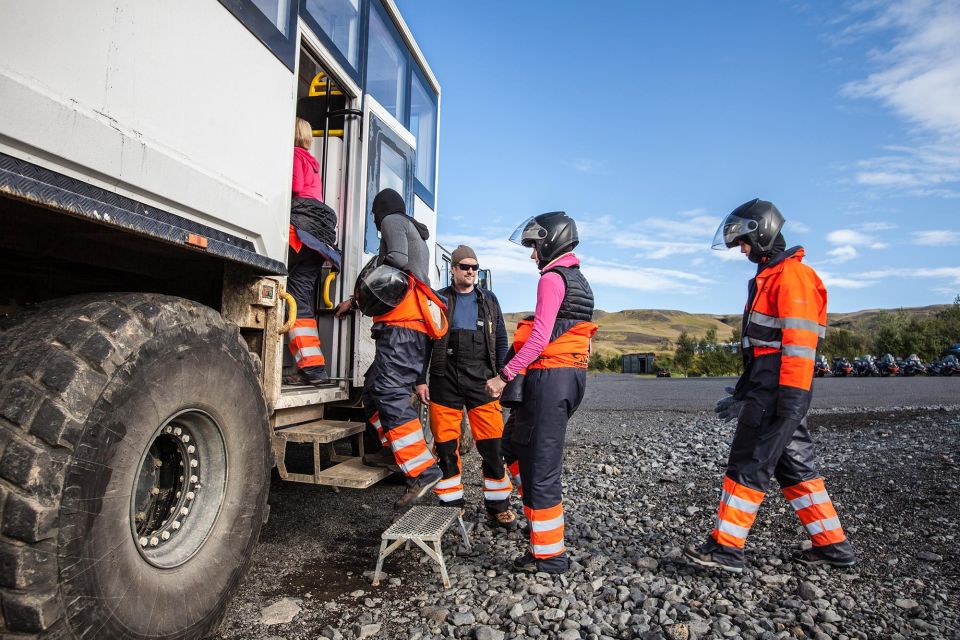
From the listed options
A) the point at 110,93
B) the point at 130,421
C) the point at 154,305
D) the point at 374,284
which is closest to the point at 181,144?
the point at 110,93

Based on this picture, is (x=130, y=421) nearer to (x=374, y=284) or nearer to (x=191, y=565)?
(x=191, y=565)

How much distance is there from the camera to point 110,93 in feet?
6.51

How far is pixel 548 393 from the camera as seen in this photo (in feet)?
11.0

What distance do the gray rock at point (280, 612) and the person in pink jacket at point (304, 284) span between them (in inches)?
55.1

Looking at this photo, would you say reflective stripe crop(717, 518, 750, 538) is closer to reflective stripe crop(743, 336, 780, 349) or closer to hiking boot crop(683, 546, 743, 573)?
hiking boot crop(683, 546, 743, 573)

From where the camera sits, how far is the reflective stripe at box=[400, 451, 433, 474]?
3668mm

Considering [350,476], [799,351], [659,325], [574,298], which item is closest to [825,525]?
[799,351]

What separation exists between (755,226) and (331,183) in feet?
9.99

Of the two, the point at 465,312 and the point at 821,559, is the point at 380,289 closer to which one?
the point at 465,312

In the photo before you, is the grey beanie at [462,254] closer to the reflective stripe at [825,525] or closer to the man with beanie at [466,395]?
the man with beanie at [466,395]

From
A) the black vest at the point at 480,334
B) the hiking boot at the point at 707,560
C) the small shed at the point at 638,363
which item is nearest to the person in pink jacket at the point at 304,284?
the black vest at the point at 480,334

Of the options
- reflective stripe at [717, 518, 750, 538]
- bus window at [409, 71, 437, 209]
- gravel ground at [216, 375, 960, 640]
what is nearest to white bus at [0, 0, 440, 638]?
gravel ground at [216, 375, 960, 640]

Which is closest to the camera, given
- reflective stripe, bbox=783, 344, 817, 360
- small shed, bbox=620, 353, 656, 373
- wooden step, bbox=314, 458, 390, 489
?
reflective stripe, bbox=783, 344, 817, 360

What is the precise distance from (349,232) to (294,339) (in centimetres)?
93
